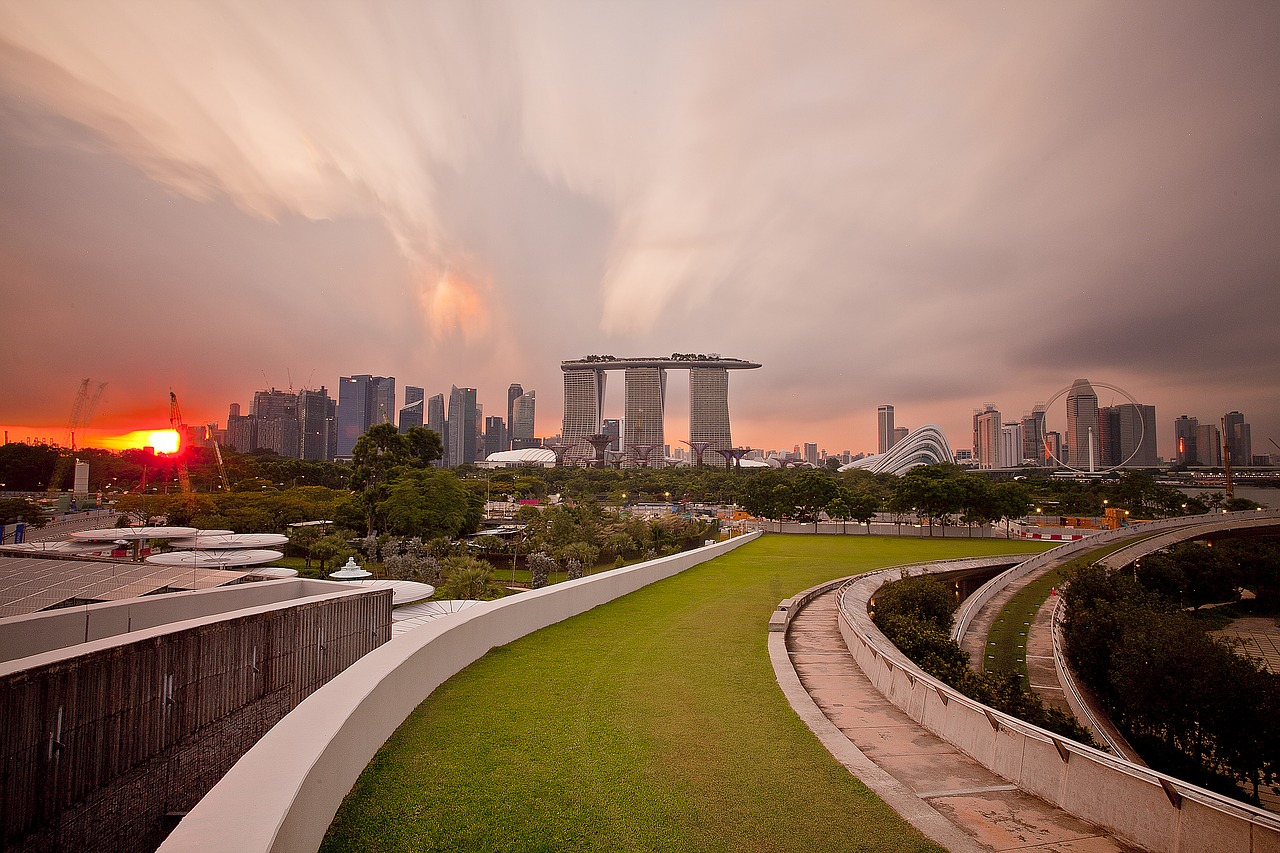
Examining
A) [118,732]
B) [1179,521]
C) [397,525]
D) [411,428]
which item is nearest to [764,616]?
[118,732]

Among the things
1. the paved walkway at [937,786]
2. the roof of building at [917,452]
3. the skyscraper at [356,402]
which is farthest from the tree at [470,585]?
the skyscraper at [356,402]

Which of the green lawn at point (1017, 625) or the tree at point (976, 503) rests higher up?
the tree at point (976, 503)

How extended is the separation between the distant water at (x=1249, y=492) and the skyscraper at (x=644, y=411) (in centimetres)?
9573

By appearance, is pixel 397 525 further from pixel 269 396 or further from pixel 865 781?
pixel 269 396

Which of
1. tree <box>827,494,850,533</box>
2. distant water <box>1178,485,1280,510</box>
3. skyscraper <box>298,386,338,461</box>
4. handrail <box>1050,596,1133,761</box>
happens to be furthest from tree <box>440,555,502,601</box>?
skyscraper <box>298,386,338,461</box>

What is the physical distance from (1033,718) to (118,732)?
9.27m

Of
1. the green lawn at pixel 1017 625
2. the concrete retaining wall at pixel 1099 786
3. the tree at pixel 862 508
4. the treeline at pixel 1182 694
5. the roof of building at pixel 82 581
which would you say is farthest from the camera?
the tree at pixel 862 508

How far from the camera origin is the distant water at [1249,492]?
9213cm

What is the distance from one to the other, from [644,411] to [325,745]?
153445 millimetres

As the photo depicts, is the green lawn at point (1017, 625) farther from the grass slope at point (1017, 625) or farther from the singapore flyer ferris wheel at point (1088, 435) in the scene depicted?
the singapore flyer ferris wheel at point (1088, 435)

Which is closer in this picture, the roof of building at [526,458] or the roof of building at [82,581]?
the roof of building at [82,581]

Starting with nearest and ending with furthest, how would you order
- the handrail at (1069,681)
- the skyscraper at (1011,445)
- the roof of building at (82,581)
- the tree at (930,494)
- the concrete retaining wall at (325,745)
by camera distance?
the concrete retaining wall at (325,745) < the roof of building at (82,581) < the handrail at (1069,681) < the tree at (930,494) < the skyscraper at (1011,445)

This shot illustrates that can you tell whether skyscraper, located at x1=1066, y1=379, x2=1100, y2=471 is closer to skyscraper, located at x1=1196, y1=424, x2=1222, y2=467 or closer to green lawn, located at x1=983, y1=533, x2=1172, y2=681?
skyscraper, located at x1=1196, y1=424, x2=1222, y2=467

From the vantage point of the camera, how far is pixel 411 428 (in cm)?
4019
